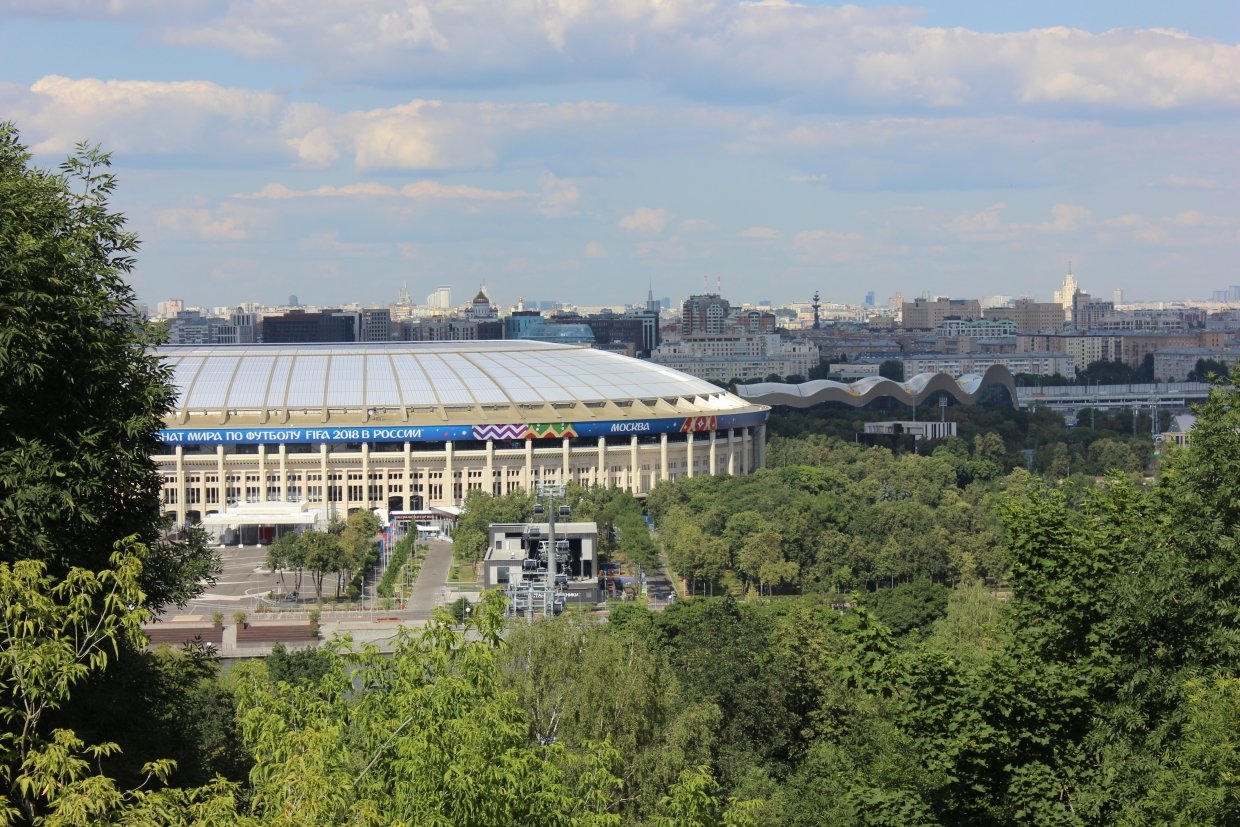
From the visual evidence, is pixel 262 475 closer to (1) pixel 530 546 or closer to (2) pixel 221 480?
(2) pixel 221 480

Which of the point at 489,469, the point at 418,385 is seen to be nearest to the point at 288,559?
the point at 489,469

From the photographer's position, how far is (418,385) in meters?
93.7

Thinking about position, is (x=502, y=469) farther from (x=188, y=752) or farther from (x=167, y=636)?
(x=188, y=752)

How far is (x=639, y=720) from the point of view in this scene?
2777 centimetres

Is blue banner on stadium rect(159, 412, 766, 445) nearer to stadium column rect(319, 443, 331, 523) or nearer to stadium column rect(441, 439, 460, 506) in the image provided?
stadium column rect(441, 439, 460, 506)

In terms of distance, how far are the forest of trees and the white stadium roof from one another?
178 feet

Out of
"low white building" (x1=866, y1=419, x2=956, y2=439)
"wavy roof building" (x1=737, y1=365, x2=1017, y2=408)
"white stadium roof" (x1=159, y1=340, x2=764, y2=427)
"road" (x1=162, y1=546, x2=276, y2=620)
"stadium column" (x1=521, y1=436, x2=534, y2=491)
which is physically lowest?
"road" (x1=162, y1=546, x2=276, y2=620)

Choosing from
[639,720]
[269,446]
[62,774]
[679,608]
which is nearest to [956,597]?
[679,608]

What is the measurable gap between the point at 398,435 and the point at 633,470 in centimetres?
1305

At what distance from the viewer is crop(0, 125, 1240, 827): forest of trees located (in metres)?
14.9

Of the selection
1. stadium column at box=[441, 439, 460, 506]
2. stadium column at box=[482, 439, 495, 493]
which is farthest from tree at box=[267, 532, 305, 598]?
stadium column at box=[482, 439, 495, 493]

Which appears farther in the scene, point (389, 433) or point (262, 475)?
point (262, 475)

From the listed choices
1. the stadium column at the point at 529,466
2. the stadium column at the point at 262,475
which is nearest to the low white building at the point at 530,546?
the stadium column at the point at 529,466

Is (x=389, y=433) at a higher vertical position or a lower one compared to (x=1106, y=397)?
higher
